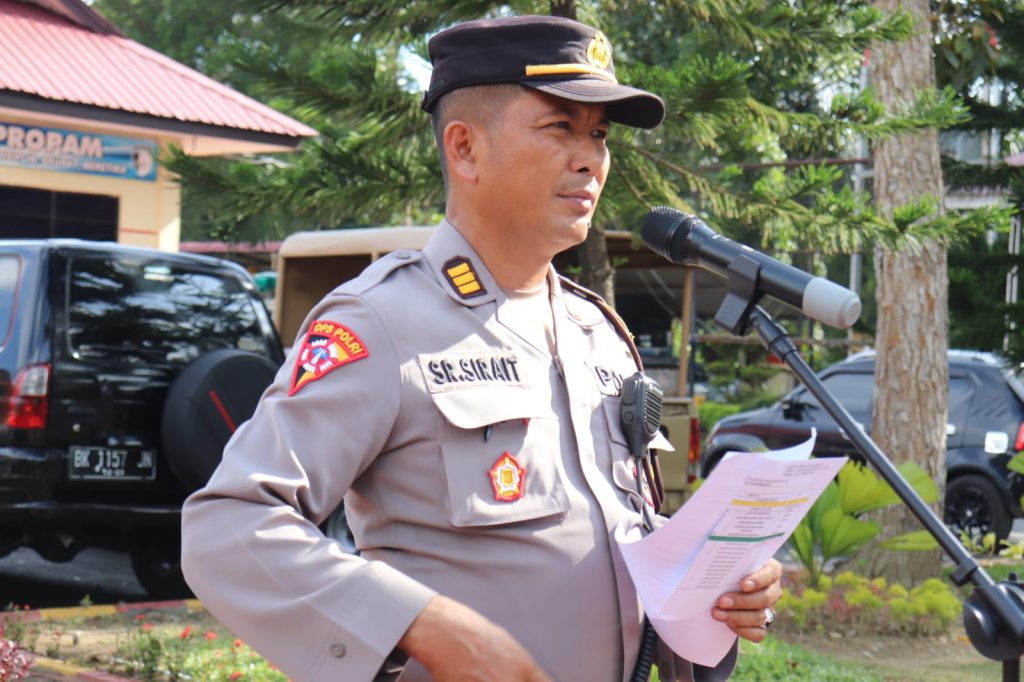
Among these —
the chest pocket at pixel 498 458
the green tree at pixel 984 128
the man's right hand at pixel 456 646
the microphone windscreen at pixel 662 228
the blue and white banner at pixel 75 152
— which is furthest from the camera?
the blue and white banner at pixel 75 152

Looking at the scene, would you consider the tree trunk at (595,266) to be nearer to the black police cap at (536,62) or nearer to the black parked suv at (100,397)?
the black parked suv at (100,397)

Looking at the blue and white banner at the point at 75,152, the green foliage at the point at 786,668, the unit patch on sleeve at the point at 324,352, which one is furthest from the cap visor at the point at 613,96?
the blue and white banner at the point at 75,152

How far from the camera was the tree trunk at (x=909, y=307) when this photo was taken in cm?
885

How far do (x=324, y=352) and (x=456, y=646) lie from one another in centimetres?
47

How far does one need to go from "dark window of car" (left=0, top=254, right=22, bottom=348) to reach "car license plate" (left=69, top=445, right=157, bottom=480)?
0.68 meters

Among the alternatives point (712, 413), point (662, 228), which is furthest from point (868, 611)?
point (712, 413)

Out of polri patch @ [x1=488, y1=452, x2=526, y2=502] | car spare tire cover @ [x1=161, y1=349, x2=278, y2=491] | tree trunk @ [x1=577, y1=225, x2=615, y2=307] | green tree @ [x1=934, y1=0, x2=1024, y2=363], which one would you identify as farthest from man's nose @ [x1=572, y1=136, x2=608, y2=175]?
green tree @ [x1=934, y1=0, x2=1024, y2=363]

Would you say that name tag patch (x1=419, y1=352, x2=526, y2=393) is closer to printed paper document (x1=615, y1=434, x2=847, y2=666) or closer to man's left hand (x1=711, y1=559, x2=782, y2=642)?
printed paper document (x1=615, y1=434, x2=847, y2=666)

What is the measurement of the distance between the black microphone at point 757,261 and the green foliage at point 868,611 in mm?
5178

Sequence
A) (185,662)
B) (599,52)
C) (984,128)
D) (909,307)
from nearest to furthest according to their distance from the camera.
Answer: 1. (599,52)
2. (185,662)
3. (909,307)
4. (984,128)

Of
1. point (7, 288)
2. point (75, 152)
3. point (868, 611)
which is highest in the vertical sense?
point (75, 152)

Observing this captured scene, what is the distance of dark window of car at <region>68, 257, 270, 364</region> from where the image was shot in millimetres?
7102

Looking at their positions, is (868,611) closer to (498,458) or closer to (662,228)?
(662,228)

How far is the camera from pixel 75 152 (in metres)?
15.9
